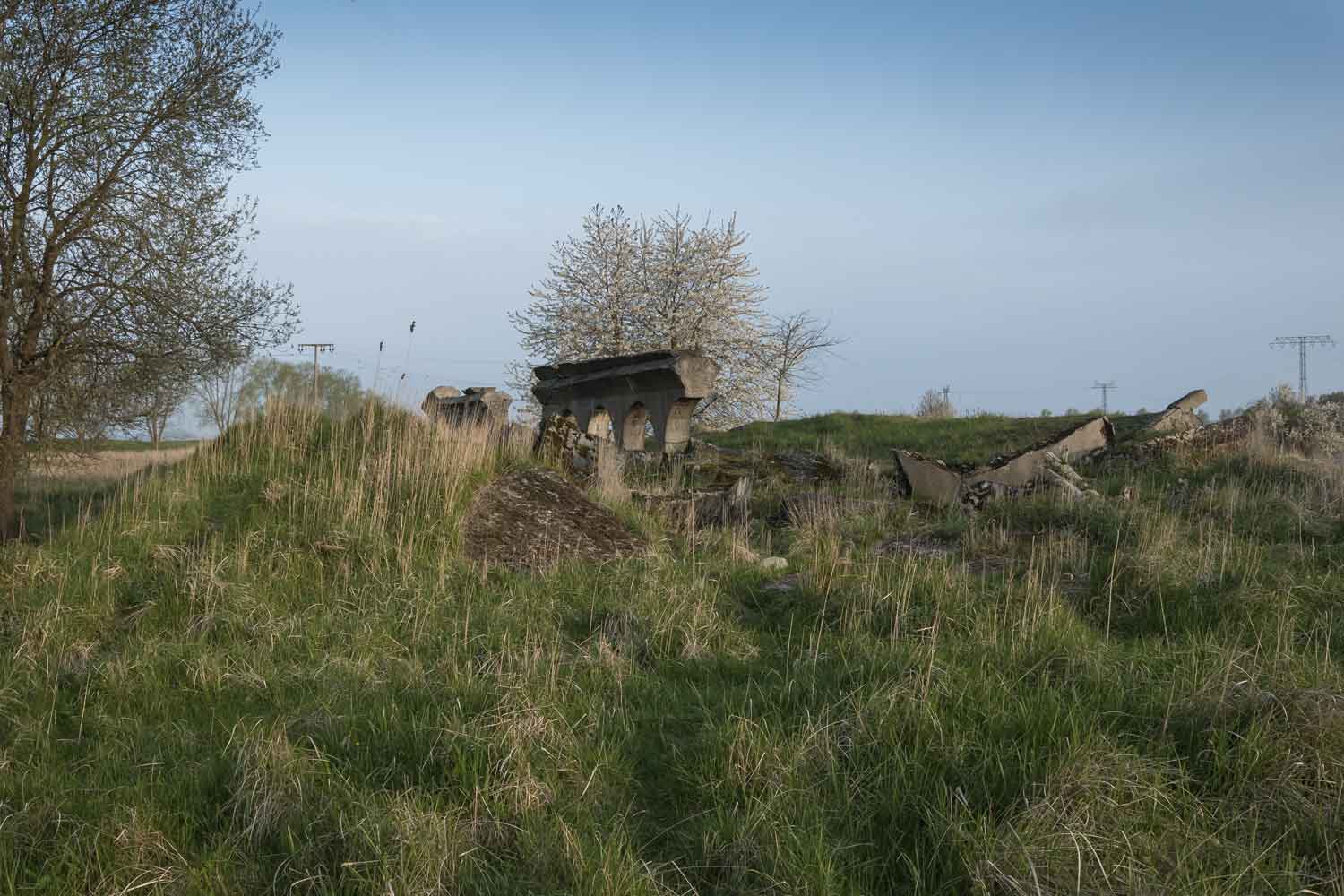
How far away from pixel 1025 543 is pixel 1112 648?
12.8 ft

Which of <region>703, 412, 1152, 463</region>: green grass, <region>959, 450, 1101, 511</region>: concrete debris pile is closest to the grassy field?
<region>959, 450, 1101, 511</region>: concrete debris pile

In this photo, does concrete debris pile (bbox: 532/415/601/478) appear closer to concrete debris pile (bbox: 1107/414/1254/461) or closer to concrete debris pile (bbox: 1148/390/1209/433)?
concrete debris pile (bbox: 1107/414/1254/461)

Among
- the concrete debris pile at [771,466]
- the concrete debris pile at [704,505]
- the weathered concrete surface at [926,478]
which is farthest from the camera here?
the concrete debris pile at [771,466]

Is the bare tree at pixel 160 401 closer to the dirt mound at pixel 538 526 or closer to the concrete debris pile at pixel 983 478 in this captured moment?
the dirt mound at pixel 538 526

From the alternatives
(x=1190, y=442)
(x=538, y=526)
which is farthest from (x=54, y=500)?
(x=1190, y=442)

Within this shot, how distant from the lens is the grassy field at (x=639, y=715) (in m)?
3.53

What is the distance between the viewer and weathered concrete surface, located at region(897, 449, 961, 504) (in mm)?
13320

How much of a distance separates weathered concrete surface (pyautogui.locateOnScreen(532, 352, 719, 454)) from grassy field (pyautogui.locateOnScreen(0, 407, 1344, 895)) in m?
7.46

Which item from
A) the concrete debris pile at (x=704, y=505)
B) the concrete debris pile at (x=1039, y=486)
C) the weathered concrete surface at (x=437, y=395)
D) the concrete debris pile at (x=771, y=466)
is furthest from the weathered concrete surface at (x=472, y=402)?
the concrete debris pile at (x=1039, y=486)

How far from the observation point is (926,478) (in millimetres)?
13547

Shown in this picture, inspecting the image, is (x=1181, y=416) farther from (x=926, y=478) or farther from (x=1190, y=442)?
(x=926, y=478)

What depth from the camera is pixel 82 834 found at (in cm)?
390

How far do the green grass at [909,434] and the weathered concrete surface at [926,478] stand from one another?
15.8 feet

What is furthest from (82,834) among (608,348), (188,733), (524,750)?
(608,348)
